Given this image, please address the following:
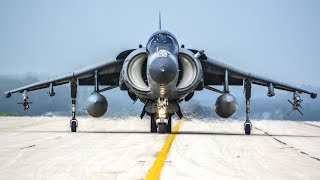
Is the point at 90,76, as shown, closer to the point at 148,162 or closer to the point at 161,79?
the point at 161,79

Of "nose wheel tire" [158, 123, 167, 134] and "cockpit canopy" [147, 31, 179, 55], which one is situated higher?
"cockpit canopy" [147, 31, 179, 55]

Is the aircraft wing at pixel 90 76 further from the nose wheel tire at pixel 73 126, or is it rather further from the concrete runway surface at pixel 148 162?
the concrete runway surface at pixel 148 162

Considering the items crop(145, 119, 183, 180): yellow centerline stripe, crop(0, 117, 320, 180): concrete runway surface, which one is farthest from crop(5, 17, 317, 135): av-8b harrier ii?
crop(145, 119, 183, 180): yellow centerline stripe

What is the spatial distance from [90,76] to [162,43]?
5.32m

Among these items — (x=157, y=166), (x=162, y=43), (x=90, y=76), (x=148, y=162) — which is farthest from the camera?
(x=90, y=76)

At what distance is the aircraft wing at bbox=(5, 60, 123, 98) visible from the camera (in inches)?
828

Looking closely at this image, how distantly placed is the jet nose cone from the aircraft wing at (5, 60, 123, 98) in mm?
4790

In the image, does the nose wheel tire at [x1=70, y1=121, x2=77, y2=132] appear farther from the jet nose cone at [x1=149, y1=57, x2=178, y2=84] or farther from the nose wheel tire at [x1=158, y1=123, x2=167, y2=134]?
the jet nose cone at [x1=149, y1=57, x2=178, y2=84]

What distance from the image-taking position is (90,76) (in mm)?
21859

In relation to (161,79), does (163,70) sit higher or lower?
higher

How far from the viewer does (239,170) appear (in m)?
8.49

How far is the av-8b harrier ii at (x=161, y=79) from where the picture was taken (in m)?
16.6

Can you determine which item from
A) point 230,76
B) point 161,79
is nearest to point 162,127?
point 161,79

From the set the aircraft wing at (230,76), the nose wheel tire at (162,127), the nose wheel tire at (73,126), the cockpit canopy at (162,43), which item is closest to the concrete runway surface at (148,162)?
the nose wheel tire at (162,127)
